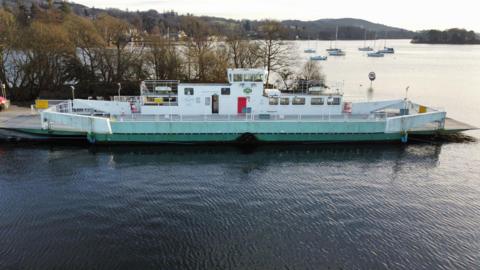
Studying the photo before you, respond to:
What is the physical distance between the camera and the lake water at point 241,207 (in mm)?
15367

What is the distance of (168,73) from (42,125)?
20566mm

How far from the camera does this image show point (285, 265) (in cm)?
1477

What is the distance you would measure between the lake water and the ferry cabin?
3.63 meters

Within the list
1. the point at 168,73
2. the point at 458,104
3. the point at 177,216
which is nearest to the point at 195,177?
the point at 177,216

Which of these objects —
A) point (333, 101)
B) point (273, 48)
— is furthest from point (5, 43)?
point (333, 101)

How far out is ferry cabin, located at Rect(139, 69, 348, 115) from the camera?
31078 mm

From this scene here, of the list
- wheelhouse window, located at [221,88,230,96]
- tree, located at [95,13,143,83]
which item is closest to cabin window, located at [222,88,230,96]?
wheelhouse window, located at [221,88,230,96]

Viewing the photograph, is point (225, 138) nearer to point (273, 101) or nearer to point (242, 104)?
point (242, 104)

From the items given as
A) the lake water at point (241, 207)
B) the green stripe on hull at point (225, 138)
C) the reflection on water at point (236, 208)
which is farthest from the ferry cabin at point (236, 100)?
the reflection on water at point (236, 208)

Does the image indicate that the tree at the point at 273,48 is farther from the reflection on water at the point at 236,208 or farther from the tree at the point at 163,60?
the reflection on water at the point at 236,208

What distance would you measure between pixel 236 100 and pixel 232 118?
1.69m

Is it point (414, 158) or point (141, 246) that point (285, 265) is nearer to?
point (141, 246)

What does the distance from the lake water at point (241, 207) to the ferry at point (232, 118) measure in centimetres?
111

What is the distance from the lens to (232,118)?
30.9 m
